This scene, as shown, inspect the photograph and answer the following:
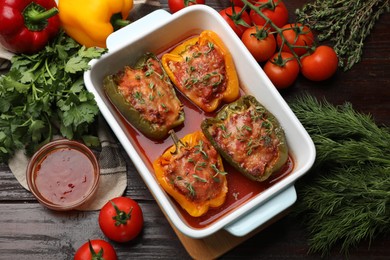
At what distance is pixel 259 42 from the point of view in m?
3.33

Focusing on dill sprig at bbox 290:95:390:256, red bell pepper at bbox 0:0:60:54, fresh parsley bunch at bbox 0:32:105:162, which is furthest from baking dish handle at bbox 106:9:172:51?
dill sprig at bbox 290:95:390:256

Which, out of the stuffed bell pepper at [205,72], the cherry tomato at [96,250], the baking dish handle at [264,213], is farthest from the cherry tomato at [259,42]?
the cherry tomato at [96,250]

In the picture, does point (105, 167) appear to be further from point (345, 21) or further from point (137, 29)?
point (345, 21)

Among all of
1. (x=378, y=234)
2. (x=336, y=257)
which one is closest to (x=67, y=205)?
(x=336, y=257)

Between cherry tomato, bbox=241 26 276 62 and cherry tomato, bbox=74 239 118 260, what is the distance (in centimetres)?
132

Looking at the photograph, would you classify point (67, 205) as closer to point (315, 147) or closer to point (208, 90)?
point (208, 90)

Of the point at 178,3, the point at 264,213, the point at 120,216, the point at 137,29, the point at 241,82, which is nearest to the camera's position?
the point at 264,213

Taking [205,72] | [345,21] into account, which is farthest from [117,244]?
[345,21]

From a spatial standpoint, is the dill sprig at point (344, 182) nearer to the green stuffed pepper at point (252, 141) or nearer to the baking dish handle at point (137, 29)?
the green stuffed pepper at point (252, 141)

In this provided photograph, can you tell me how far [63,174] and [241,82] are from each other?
3.57 ft

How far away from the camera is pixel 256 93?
3.27 m

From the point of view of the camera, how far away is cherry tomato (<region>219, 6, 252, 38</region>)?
3.38 m

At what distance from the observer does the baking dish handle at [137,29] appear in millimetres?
3186

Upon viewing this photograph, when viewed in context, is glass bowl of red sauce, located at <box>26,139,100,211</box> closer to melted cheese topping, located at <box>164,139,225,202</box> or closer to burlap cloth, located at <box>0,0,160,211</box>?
burlap cloth, located at <box>0,0,160,211</box>
